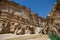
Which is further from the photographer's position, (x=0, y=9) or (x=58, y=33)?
(x=0, y=9)

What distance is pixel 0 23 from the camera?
1555 cm

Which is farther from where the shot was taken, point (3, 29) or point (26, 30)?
point (26, 30)

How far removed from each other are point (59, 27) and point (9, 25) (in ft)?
23.7

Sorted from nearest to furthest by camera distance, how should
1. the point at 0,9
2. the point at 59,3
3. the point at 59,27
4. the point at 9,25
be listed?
the point at 59,27
the point at 59,3
the point at 9,25
the point at 0,9

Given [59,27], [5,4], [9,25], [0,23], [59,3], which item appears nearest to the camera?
[59,27]

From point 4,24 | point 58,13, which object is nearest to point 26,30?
point 4,24

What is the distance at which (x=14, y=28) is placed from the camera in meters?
16.1

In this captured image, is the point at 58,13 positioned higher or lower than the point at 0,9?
lower

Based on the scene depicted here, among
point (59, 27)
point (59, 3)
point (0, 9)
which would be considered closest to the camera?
point (59, 27)

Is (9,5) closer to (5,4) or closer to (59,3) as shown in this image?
(5,4)

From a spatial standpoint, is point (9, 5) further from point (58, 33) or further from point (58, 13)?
point (58, 33)

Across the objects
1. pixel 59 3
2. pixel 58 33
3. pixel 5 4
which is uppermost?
pixel 5 4

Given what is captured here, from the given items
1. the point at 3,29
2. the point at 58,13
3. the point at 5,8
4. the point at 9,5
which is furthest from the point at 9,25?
the point at 9,5

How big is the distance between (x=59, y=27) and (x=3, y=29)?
22.2ft
